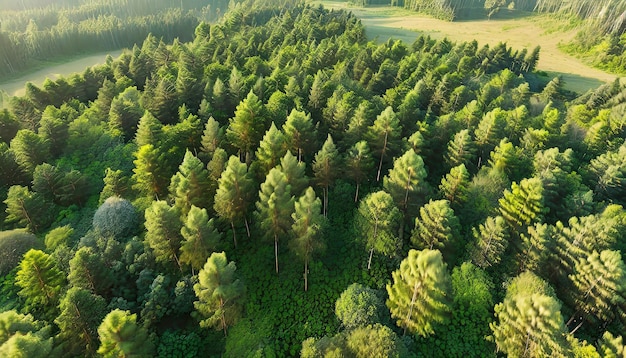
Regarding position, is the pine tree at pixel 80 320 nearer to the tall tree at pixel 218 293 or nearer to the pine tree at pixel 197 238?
the pine tree at pixel 197 238

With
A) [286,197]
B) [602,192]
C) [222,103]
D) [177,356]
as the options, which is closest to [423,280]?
[286,197]

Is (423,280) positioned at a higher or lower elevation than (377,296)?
higher

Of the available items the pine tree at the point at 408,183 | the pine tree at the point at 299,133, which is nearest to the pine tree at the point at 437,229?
the pine tree at the point at 408,183

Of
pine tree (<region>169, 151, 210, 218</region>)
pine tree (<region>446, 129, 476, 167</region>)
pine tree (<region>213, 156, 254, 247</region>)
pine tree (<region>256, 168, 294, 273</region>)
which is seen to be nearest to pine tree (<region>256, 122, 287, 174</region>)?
pine tree (<region>213, 156, 254, 247</region>)

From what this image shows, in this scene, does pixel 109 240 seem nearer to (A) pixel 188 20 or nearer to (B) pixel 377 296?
(B) pixel 377 296

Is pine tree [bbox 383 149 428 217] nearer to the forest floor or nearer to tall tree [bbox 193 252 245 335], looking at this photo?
tall tree [bbox 193 252 245 335]

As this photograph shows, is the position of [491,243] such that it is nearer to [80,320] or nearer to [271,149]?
[271,149]

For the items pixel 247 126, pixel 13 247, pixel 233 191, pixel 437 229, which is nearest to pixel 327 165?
pixel 233 191
